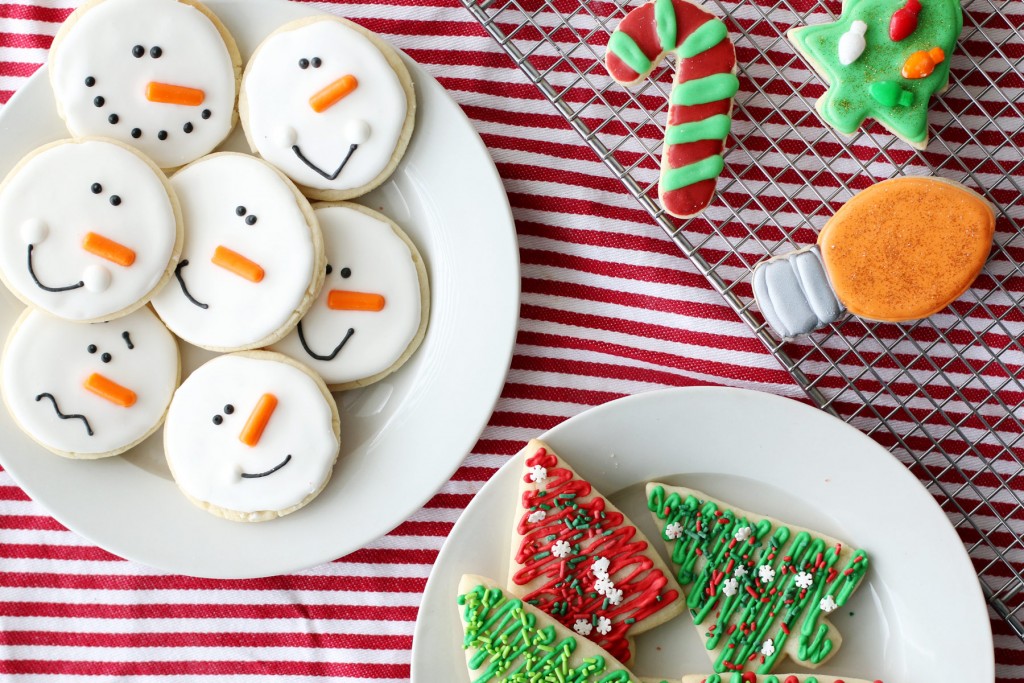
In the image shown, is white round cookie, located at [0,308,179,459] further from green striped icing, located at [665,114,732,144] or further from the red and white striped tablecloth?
green striped icing, located at [665,114,732,144]

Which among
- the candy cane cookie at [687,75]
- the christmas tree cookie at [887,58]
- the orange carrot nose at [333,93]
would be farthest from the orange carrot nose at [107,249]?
the christmas tree cookie at [887,58]

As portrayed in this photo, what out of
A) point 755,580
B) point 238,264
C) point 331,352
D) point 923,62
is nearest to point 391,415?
point 331,352

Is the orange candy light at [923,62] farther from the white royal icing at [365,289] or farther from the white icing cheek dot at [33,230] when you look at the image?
the white icing cheek dot at [33,230]

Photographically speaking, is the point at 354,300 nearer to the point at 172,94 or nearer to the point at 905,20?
the point at 172,94

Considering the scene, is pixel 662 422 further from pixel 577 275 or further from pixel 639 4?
pixel 639 4

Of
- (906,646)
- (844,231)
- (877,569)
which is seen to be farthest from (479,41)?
(906,646)
